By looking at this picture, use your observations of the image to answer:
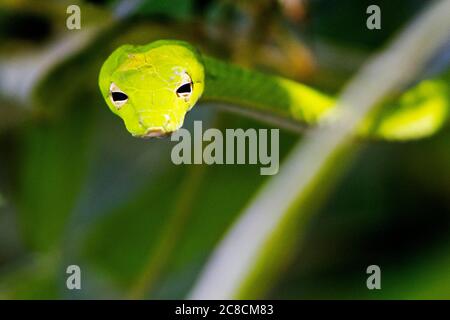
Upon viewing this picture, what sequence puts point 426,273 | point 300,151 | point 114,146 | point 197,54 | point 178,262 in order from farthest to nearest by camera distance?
point 114,146 < point 178,262 < point 426,273 < point 300,151 < point 197,54

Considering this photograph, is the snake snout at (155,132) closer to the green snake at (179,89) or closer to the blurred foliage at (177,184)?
the green snake at (179,89)

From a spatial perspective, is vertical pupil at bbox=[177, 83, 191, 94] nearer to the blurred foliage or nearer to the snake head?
the snake head

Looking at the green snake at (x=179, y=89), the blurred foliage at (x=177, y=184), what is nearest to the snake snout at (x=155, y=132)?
the green snake at (x=179, y=89)

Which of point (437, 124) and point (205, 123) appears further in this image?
point (205, 123)

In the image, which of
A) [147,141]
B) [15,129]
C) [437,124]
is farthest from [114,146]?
[437,124]

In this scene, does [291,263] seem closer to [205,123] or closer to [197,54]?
[205,123]

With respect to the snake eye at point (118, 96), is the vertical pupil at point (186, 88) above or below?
below
